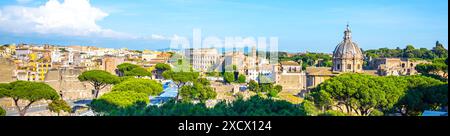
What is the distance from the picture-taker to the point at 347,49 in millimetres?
22672

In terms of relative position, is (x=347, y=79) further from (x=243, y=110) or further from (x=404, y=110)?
(x=243, y=110)

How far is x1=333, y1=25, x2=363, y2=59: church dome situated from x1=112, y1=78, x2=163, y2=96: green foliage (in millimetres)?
10044

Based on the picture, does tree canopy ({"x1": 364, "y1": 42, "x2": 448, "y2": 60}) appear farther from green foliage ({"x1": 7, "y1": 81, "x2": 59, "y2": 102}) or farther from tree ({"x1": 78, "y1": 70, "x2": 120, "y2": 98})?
green foliage ({"x1": 7, "y1": 81, "x2": 59, "y2": 102})

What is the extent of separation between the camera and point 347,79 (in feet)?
38.0

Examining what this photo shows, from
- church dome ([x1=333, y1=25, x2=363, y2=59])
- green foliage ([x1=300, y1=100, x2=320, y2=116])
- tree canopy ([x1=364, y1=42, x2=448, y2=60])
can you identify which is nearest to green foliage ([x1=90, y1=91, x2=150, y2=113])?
green foliage ([x1=300, y1=100, x2=320, y2=116])

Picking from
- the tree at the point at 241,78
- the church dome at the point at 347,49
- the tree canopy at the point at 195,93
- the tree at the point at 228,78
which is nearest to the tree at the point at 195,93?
the tree canopy at the point at 195,93

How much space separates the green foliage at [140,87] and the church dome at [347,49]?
10.0 m

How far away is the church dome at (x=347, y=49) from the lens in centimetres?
2255

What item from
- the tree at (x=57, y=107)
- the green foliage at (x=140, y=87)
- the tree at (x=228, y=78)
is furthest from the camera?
the tree at (x=228, y=78)

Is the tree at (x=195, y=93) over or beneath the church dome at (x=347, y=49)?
beneath

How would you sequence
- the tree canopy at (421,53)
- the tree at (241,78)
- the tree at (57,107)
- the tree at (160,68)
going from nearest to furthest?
the tree at (57,107) → the tree at (241,78) → the tree at (160,68) → the tree canopy at (421,53)

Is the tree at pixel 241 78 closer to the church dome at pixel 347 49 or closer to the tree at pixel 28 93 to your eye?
the church dome at pixel 347 49
